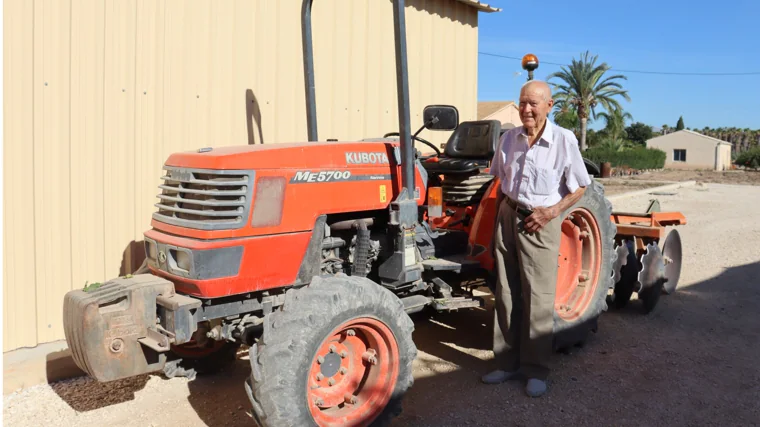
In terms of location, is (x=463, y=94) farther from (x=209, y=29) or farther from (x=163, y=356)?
(x=163, y=356)

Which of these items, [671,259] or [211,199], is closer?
[211,199]

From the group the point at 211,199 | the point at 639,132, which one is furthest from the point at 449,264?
the point at 639,132

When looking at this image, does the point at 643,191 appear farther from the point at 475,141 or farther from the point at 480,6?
the point at 475,141

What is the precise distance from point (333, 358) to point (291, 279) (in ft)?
1.63

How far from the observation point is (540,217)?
4215 millimetres

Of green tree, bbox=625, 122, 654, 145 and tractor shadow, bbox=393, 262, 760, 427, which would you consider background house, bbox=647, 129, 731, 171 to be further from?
tractor shadow, bbox=393, 262, 760, 427

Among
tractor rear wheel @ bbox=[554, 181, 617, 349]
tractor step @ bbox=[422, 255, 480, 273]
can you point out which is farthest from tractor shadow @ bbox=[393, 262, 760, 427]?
tractor step @ bbox=[422, 255, 480, 273]

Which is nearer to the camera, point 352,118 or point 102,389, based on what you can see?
point 102,389

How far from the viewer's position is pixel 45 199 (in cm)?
457

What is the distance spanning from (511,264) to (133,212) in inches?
115

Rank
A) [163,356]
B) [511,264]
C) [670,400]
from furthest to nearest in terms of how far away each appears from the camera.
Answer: [511,264] → [670,400] → [163,356]

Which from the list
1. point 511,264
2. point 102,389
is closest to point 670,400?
point 511,264

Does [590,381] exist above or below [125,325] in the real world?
below

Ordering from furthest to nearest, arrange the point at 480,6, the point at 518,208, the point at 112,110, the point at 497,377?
the point at 480,6 → the point at 112,110 → the point at 497,377 → the point at 518,208
